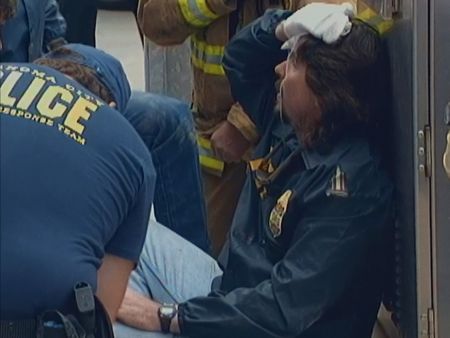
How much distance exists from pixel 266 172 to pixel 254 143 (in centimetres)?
56

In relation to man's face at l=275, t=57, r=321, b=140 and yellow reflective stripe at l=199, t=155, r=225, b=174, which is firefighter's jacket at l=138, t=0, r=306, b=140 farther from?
man's face at l=275, t=57, r=321, b=140

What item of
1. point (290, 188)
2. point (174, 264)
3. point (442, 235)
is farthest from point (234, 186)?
point (442, 235)

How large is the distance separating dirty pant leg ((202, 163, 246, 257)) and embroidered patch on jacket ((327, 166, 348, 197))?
1.38 m

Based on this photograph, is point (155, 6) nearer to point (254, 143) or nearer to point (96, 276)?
point (254, 143)

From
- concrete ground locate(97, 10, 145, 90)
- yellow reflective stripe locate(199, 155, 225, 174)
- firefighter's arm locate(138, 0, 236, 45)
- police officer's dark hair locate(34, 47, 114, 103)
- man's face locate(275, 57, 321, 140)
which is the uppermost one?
police officer's dark hair locate(34, 47, 114, 103)

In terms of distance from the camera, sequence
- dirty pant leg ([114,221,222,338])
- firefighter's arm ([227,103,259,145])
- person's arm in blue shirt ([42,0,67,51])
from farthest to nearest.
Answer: person's arm in blue shirt ([42,0,67,51])
firefighter's arm ([227,103,259,145])
dirty pant leg ([114,221,222,338])

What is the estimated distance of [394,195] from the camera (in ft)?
9.50

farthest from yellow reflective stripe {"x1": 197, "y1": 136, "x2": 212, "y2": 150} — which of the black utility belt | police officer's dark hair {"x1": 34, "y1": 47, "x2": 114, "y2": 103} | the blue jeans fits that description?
the black utility belt

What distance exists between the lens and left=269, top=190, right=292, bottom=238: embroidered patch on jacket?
2965 millimetres

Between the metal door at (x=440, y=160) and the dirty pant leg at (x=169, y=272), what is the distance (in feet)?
2.32

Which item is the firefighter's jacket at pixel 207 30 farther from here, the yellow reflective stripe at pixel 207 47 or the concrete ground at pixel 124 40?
the concrete ground at pixel 124 40

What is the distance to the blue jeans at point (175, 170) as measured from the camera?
156 inches

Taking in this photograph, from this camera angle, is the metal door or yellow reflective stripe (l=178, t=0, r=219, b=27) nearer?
the metal door

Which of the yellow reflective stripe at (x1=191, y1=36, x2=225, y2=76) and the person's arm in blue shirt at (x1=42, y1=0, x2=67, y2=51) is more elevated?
the yellow reflective stripe at (x1=191, y1=36, x2=225, y2=76)
